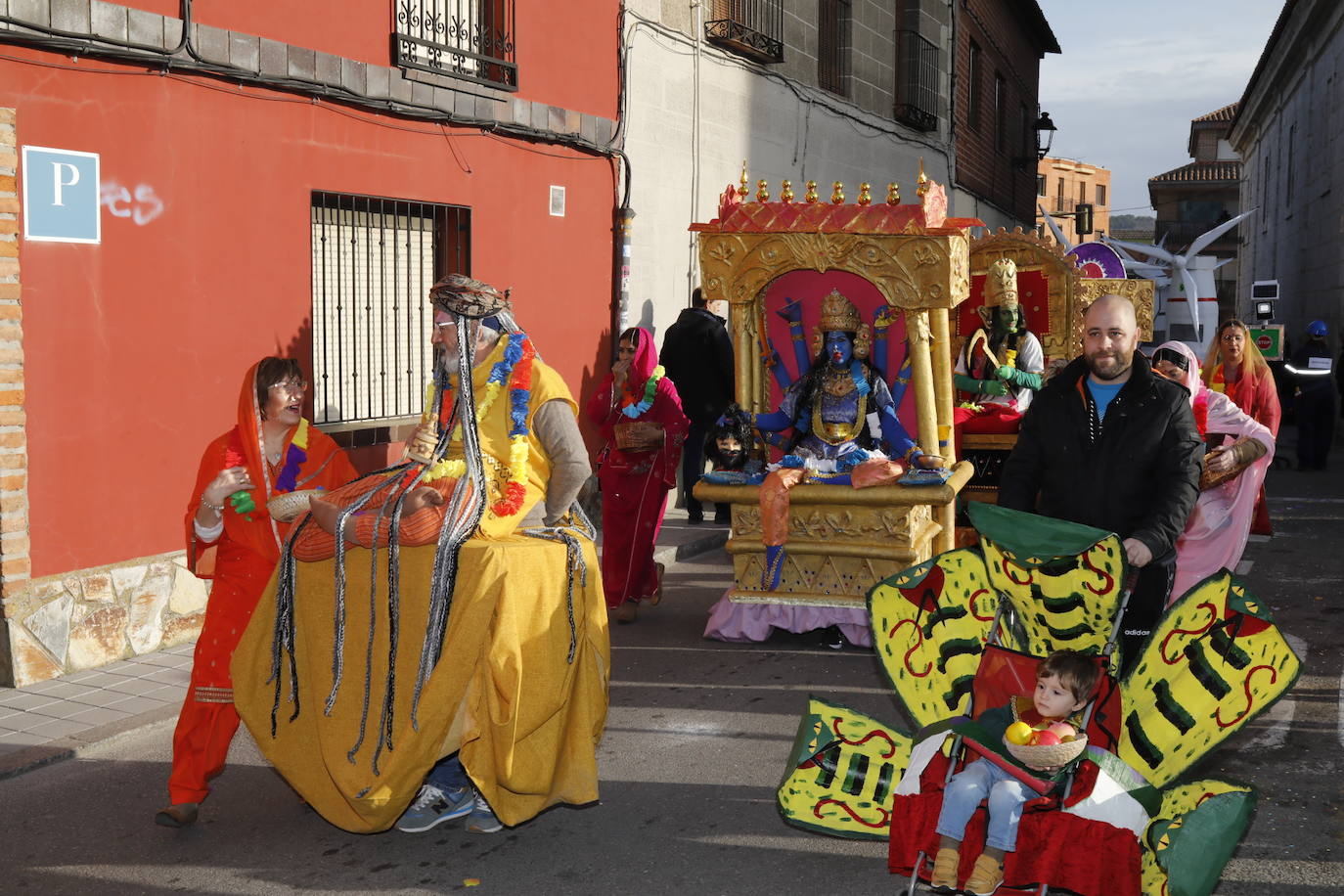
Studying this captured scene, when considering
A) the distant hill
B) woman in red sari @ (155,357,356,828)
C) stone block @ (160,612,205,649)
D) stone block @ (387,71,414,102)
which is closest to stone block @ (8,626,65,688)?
stone block @ (160,612,205,649)

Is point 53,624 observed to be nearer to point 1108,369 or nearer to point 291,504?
point 291,504

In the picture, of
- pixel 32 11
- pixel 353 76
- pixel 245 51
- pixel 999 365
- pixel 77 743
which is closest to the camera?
pixel 77 743

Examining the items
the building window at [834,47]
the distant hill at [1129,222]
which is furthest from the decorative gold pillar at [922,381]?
the distant hill at [1129,222]

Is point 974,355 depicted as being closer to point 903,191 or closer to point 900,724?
point 900,724

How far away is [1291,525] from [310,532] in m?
10.9

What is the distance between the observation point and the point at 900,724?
686 cm

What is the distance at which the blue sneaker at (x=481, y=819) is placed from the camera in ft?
17.6

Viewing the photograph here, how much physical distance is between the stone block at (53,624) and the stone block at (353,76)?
4.06m

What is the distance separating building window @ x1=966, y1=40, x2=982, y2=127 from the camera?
2684 centimetres

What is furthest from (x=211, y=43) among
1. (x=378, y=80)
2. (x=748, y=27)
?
(x=748, y=27)

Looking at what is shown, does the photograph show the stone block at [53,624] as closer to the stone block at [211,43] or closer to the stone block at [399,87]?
the stone block at [211,43]

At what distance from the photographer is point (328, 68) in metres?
9.42

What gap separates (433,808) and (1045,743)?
8.09 feet

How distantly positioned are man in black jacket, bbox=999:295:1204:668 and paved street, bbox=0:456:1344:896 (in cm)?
118
